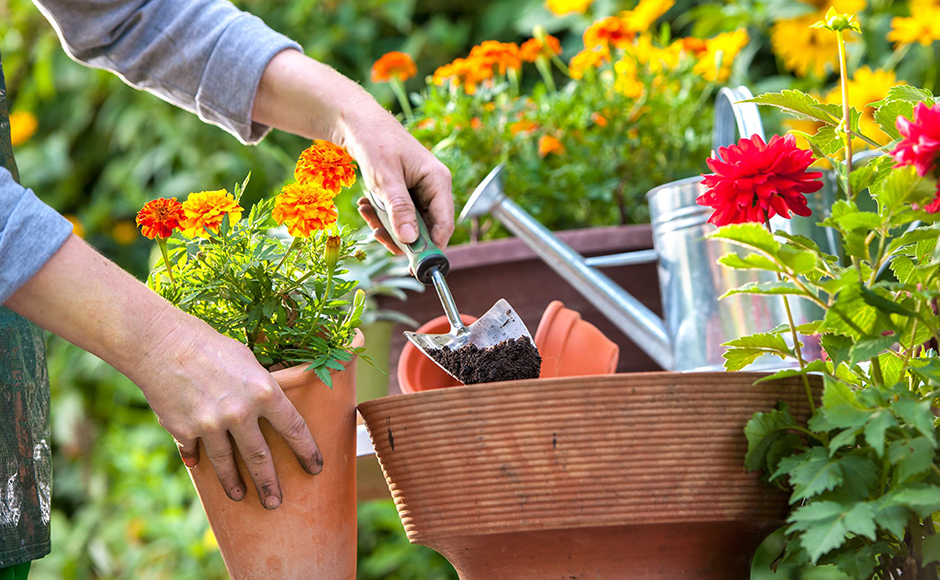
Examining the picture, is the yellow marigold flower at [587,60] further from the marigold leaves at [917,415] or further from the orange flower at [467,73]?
the marigold leaves at [917,415]

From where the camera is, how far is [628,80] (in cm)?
145

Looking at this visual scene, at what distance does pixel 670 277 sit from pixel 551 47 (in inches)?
23.9

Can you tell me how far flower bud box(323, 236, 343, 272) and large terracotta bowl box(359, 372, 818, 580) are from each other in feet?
0.53

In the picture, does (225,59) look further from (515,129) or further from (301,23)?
(301,23)

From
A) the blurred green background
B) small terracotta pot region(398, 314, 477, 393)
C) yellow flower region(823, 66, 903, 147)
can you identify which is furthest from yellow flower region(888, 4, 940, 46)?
small terracotta pot region(398, 314, 477, 393)

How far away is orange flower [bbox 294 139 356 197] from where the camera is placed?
0.73 m

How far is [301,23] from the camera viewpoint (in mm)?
2543

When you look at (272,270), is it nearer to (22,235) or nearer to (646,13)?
(22,235)

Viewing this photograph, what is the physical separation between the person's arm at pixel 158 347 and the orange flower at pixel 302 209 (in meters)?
0.11

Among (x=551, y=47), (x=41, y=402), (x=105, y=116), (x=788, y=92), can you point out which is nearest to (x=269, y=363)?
(x=41, y=402)

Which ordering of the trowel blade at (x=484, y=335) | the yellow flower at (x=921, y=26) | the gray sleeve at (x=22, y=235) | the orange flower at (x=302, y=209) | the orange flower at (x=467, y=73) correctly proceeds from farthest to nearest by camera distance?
the yellow flower at (x=921, y=26) < the orange flower at (x=467, y=73) < the trowel blade at (x=484, y=335) < the orange flower at (x=302, y=209) < the gray sleeve at (x=22, y=235)

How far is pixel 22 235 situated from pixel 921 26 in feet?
5.19

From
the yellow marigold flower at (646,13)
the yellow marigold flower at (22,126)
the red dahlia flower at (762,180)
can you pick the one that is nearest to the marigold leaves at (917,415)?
the red dahlia flower at (762,180)

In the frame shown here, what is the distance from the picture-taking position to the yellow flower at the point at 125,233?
2723 mm
